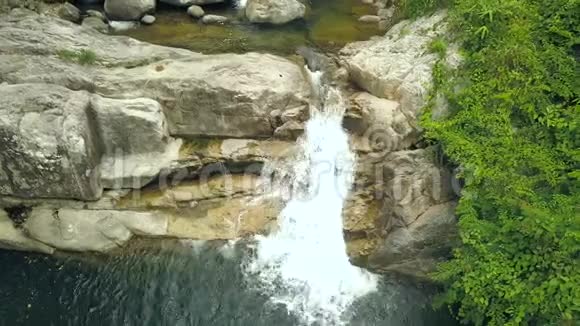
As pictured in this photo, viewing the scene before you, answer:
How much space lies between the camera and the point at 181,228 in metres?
10.3

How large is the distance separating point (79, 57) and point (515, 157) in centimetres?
836

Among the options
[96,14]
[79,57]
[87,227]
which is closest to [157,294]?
[87,227]

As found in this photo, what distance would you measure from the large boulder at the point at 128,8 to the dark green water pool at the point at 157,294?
659 cm

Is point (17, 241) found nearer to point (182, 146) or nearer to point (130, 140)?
point (130, 140)

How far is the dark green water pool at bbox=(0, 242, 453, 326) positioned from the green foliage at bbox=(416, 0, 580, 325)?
113 cm

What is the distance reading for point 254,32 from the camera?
13477 millimetres

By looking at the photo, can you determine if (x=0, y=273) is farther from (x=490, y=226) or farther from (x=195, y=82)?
(x=490, y=226)

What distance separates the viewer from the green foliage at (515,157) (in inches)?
286

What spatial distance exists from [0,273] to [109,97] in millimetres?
3755

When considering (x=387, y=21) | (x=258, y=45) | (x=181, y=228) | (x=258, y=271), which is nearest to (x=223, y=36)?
(x=258, y=45)

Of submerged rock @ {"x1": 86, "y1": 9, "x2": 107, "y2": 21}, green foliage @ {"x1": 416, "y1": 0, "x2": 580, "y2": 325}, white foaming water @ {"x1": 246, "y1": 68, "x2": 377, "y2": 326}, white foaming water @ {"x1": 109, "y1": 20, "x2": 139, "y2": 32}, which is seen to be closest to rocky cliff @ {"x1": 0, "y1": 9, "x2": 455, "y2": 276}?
white foaming water @ {"x1": 246, "y1": 68, "x2": 377, "y2": 326}

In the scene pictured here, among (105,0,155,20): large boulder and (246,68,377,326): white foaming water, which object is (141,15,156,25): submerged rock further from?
(246,68,377,326): white foaming water

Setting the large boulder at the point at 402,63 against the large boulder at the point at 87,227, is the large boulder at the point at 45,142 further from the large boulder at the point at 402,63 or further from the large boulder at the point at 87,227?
the large boulder at the point at 402,63

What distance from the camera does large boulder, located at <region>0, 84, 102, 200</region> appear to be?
9.72 m
